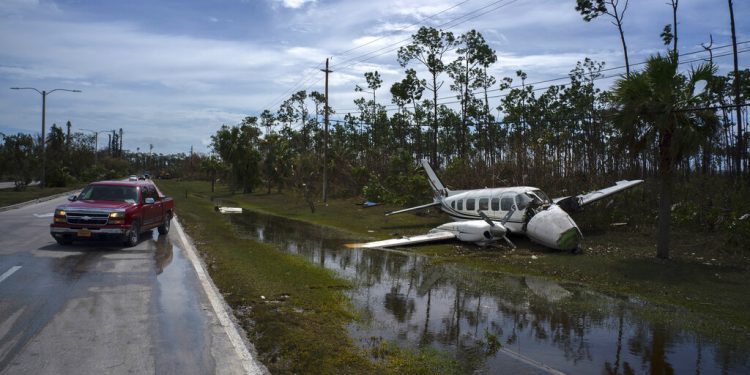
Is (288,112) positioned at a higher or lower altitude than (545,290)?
higher

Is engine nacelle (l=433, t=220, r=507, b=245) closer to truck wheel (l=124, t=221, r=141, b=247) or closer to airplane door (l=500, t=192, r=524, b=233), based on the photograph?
airplane door (l=500, t=192, r=524, b=233)

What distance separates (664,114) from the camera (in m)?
15.0

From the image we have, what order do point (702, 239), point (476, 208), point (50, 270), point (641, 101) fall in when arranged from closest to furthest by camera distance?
1. point (50, 270)
2. point (641, 101)
3. point (702, 239)
4. point (476, 208)

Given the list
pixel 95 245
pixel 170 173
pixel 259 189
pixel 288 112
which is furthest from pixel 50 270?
pixel 170 173

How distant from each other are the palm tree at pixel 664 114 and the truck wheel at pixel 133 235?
14.7 meters

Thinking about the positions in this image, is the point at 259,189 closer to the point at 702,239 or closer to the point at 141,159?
the point at 702,239

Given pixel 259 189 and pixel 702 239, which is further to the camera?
pixel 259 189

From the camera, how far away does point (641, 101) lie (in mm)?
15359

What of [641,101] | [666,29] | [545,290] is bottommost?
[545,290]

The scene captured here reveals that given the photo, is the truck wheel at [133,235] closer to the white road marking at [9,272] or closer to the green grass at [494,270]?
the green grass at [494,270]

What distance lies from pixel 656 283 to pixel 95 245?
15504mm

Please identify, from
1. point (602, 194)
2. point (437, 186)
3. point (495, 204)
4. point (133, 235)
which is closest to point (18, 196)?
point (133, 235)

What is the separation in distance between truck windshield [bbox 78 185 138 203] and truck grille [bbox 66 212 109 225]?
4.89 ft

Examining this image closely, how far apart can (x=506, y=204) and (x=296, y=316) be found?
530 inches
